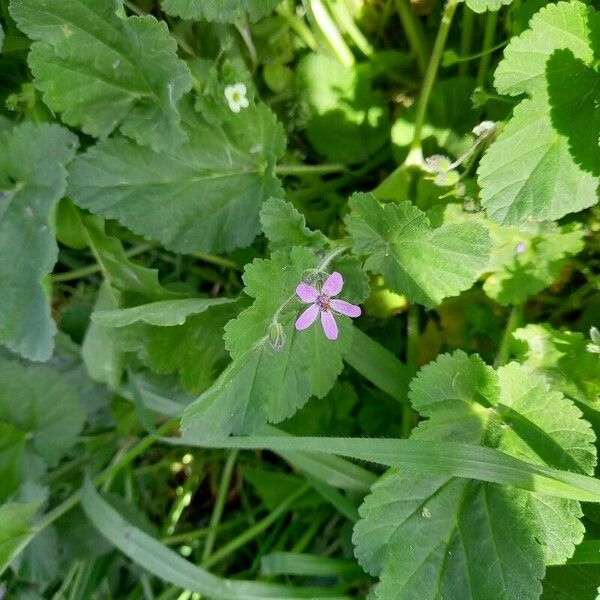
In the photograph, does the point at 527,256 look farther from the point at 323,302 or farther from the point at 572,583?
the point at 572,583

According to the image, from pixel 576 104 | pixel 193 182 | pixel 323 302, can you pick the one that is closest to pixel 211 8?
pixel 193 182

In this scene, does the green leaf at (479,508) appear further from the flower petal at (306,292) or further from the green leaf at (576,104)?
the green leaf at (576,104)

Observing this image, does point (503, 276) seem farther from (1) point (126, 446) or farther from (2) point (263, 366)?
(1) point (126, 446)

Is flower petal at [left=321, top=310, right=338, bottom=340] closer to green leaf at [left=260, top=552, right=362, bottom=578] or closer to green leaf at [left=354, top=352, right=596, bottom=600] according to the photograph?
green leaf at [left=354, top=352, right=596, bottom=600]

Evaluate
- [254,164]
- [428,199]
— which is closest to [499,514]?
[428,199]

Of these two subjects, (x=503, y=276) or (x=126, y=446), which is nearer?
(x=503, y=276)

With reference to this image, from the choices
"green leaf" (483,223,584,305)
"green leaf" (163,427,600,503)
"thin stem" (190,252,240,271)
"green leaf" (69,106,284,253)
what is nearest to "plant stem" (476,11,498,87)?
"green leaf" (483,223,584,305)
